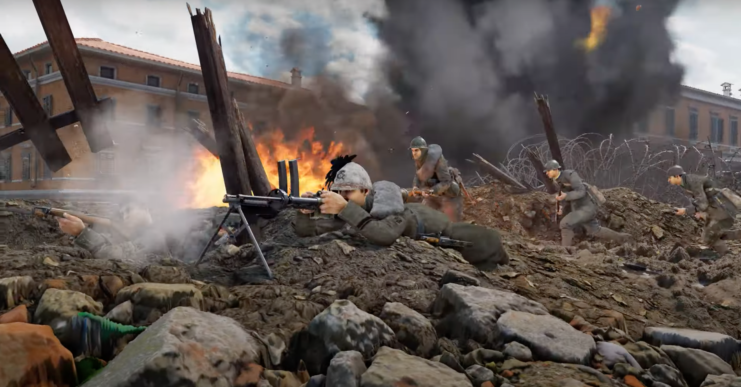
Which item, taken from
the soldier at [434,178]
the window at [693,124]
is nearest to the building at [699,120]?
the window at [693,124]

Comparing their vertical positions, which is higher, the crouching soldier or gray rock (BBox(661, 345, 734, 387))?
the crouching soldier

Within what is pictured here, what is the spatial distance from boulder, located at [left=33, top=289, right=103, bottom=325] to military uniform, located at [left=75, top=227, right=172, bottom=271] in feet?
5.48

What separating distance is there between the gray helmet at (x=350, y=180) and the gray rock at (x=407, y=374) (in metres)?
2.18

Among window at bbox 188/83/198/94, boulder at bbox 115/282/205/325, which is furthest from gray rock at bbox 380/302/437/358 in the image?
window at bbox 188/83/198/94

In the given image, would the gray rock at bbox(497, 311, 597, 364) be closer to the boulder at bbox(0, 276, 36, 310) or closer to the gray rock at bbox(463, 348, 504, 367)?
the gray rock at bbox(463, 348, 504, 367)

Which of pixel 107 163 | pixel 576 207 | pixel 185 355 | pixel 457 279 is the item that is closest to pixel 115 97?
pixel 107 163

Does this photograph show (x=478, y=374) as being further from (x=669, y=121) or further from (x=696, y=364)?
(x=669, y=121)

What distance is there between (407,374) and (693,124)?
30.1 m

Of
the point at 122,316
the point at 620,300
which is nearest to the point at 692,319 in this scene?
the point at 620,300

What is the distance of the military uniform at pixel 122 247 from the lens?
569 centimetres

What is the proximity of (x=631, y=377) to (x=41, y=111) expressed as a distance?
21.5ft

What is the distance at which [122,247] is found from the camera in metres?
6.03

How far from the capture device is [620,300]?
5457 millimetres

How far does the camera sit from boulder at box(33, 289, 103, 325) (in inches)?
133
